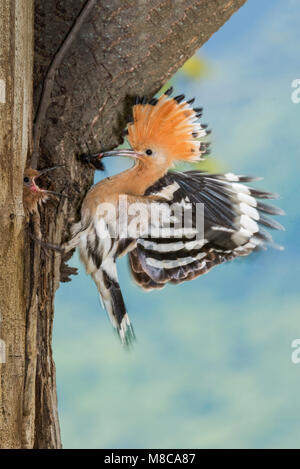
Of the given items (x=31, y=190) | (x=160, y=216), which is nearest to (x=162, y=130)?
(x=160, y=216)

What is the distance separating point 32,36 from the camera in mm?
1317

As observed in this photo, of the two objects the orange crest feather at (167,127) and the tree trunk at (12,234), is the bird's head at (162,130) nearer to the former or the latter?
the orange crest feather at (167,127)

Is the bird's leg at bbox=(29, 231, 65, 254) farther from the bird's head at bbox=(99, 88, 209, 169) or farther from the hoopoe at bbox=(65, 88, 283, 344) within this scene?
the bird's head at bbox=(99, 88, 209, 169)

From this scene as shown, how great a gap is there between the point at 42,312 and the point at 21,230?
0.59 ft

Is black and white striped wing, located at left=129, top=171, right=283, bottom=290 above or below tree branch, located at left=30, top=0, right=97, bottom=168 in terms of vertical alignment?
below

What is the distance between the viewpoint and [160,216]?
4.37 ft

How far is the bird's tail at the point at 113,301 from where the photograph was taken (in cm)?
138

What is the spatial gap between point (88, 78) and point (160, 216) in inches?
12.4

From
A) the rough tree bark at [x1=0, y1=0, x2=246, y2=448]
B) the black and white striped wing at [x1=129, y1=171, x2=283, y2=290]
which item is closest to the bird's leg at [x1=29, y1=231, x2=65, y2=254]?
the rough tree bark at [x1=0, y1=0, x2=246, y2=448]

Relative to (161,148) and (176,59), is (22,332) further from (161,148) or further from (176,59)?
(176,59)

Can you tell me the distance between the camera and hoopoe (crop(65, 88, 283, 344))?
1.33m

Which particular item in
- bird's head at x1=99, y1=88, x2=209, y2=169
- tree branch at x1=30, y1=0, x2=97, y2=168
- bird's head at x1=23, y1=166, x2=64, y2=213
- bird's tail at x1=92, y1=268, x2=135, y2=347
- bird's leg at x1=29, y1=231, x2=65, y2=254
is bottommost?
bird's tail at x1=92, y1=268, x2=135, y2=347

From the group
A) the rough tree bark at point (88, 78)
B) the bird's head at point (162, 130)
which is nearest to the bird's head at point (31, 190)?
the rough tree bark at point (88, 78)
